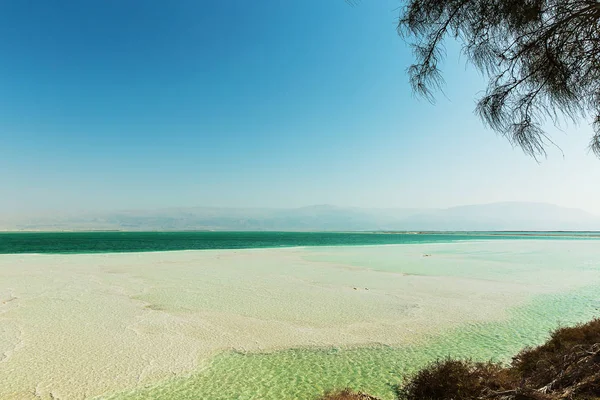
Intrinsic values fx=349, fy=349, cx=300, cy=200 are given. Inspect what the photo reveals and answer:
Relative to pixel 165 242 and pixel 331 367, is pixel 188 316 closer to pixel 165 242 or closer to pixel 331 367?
pixel 331 367

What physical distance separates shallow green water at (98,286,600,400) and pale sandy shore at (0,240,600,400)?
0.27 metres

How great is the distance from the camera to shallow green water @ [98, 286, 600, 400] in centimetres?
344

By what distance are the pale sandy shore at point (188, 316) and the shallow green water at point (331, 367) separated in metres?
0.27

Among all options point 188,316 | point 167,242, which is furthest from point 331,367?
point 167,242

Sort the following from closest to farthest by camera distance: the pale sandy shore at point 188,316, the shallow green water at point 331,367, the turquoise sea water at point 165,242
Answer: the shallow green water at point 331,367, the pale sandy shore at point 188,316, the turquoise sea water at point 165,242

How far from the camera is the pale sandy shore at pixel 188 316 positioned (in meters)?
3.95

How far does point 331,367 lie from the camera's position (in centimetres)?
405

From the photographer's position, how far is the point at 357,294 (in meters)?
8.62

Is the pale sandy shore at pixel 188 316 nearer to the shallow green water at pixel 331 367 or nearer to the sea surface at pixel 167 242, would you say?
the shallow green water at pixel 331 367

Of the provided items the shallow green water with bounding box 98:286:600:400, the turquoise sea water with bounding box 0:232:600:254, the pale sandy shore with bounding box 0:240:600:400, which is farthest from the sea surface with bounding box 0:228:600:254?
the shallow green water with bounding box 98:286:600:400

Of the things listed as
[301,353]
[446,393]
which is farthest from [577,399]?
[301,353]

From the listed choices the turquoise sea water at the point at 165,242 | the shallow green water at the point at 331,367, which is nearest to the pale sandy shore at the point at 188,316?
the shallow green water at the point at 331,367

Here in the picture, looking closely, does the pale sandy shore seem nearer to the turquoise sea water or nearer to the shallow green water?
the shallow green water

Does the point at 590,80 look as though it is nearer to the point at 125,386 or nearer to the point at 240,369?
the point at 240,369
